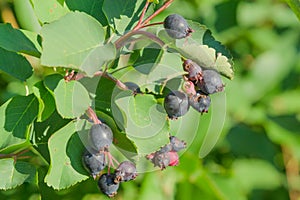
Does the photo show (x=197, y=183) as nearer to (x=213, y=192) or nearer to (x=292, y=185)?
(x=213, y=192)

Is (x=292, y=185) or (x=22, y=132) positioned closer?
(x=22, y=132)

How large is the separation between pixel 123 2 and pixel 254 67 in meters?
1.62

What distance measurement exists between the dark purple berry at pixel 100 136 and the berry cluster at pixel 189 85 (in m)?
0.13

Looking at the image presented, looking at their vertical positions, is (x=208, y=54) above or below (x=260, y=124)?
above

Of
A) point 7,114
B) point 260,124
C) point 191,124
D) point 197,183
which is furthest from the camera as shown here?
point 260,124

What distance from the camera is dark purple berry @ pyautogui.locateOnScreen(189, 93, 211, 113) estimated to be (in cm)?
134

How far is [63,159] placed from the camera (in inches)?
53.1

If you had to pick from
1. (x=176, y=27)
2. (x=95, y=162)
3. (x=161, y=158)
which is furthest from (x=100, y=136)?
(x=176, y=27)

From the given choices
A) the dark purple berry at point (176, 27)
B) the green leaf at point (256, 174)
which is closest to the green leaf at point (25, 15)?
the dark purple berry at point (176, 27)

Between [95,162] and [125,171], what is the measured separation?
2.7 inches

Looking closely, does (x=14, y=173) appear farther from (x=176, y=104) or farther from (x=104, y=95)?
(x=176, y=104)

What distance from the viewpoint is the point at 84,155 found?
53.3 inches

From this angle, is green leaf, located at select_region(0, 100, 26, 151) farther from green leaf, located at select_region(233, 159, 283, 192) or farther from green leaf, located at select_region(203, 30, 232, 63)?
green leaf, located at select_region(233, 159, 283, 192)

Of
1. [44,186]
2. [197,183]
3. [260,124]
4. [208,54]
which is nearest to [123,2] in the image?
[208,54]
